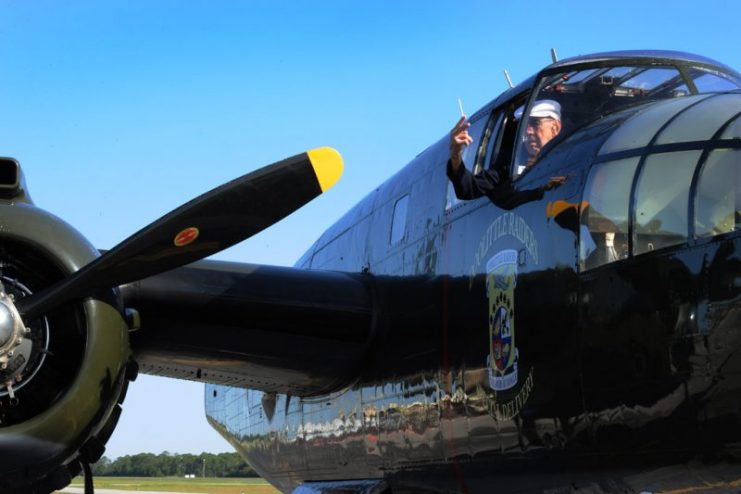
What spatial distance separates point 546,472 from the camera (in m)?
5.88

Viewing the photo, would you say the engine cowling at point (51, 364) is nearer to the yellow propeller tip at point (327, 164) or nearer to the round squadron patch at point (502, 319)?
the yellow propeller tip at point (327, 164)

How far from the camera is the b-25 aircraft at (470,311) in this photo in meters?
4.86

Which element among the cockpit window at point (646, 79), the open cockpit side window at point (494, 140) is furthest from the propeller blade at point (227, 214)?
the cockpit window at point (646, 79)

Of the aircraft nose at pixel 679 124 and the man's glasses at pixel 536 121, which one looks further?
the man's glasses at pixel 536 121

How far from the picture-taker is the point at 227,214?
7223 mm

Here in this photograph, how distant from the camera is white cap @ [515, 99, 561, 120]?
671 cm

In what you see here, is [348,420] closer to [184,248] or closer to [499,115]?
[184,248]

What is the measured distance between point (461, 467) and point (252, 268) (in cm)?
263

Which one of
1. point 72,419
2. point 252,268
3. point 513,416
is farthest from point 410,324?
point 72,419

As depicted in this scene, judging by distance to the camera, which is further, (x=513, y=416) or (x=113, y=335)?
(x=113, y=335)

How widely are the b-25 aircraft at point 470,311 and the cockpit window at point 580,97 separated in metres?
0.02

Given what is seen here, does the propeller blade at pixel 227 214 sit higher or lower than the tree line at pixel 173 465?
lower

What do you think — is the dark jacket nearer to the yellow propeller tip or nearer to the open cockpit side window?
the open cockpit side window

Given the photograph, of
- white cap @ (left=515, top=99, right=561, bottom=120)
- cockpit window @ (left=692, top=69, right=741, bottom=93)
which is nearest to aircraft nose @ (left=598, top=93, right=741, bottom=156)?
white cap @ (left=515, top=99, right=561, bottom=120)
